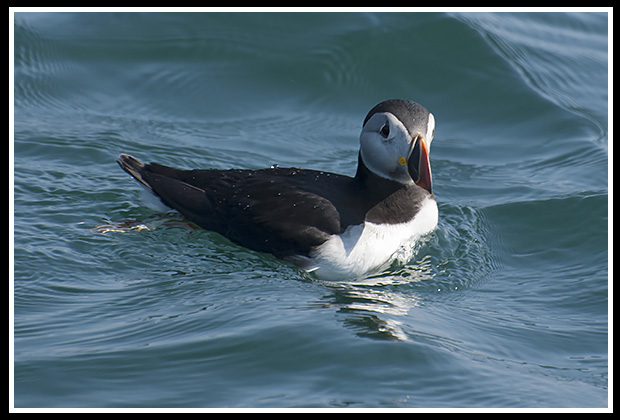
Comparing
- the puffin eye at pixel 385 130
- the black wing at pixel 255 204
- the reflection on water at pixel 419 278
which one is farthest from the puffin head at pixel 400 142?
the reflection on water at pixel 419 278

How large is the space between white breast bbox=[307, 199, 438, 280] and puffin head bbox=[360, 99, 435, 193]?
44 centimetres

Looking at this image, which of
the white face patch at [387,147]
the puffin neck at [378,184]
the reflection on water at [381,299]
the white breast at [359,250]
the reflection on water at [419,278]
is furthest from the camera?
the puffin neck at [378,184]

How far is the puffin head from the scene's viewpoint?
5980 mm

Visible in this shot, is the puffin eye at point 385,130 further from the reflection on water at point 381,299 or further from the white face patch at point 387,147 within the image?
the reflection on water at point 381,299

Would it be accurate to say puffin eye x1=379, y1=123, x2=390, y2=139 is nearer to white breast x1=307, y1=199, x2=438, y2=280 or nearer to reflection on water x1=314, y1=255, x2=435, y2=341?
white breast x1=307, y1=199, x2=438, y2=280

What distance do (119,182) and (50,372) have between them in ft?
10.2

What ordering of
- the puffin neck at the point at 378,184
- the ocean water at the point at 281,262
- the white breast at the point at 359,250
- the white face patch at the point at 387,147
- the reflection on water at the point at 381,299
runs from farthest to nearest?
the puffin neck at the point at 378,184 → the white face patch at the point at 387,147 → the white breast at the point at 359,250 → the reflection on water at the point at 381,299 → the ocean water at the point at 281,262

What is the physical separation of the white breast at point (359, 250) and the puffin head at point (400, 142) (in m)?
0.44

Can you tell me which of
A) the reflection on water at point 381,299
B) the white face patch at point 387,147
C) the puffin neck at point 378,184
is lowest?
the reflection on water at point 381,299

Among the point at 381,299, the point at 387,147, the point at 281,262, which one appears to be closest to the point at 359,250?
the point at 381,299

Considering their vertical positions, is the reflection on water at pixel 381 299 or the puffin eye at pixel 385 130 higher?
the puffin eye at pixel 385 130

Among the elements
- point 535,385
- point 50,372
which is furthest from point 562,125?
point 50,372

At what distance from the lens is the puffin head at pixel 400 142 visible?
5980mm

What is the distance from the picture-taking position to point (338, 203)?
6.14m
